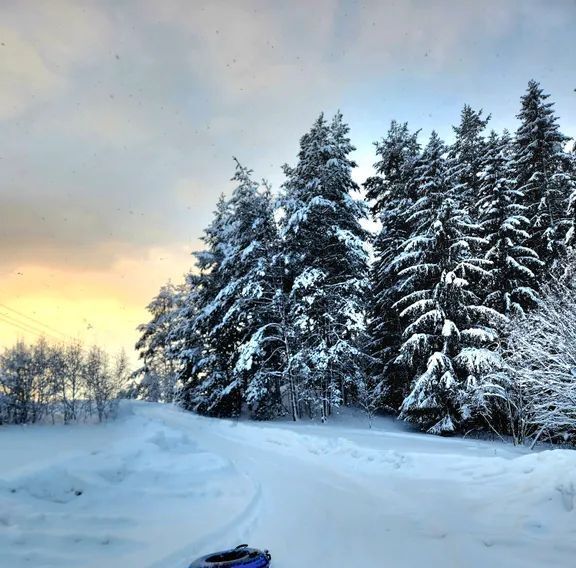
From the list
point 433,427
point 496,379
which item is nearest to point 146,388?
point 433,427

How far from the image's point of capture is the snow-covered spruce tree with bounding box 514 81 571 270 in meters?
19.4

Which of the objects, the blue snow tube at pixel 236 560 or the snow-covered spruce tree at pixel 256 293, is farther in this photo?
the snow-covered spruce tree at pixel 256 293

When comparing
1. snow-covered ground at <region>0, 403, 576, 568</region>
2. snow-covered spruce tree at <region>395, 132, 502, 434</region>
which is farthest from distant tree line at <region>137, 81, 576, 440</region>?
snow-covered ground at <region>0, 403, 576, 568</region>

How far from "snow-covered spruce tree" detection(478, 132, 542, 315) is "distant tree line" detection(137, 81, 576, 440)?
0.07 m

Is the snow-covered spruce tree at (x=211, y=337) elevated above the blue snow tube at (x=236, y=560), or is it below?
above

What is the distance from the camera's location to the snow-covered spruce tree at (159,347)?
39.6 m

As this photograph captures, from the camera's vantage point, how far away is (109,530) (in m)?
5.21

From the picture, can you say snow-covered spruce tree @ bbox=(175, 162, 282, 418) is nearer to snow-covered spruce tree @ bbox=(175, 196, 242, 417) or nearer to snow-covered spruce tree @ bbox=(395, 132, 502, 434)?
snow-covered spruce tree @ bbox=(175, 196, 242, 417)

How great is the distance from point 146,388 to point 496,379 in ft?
147

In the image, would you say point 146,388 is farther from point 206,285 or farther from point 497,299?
point 497,299

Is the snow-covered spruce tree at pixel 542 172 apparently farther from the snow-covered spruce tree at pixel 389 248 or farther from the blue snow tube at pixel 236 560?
the blue snow tube at pixel 236 560

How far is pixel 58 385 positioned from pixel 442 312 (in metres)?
27.7

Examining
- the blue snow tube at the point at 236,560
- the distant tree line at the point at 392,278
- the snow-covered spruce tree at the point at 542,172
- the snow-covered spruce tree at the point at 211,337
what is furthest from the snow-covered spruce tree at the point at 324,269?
the blue snow tube at the point at 236,560

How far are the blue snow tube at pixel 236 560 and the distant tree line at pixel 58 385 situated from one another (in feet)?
70.7
